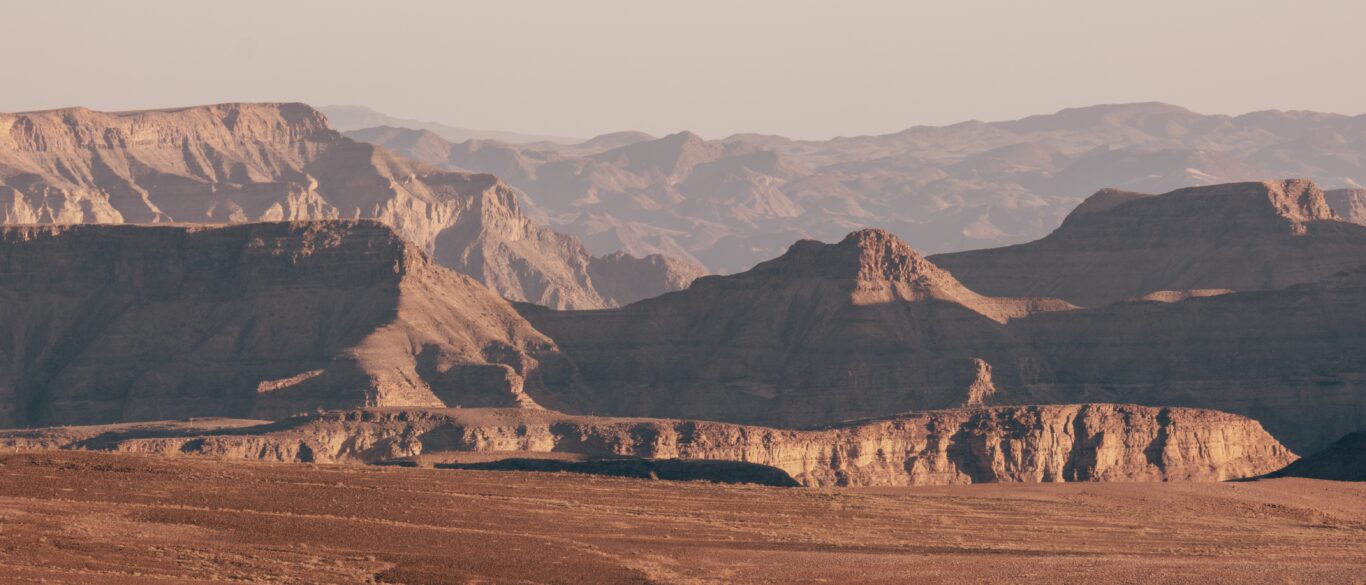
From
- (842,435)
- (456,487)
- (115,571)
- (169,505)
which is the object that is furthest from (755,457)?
(115,571)

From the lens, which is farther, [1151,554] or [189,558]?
[1151,554]

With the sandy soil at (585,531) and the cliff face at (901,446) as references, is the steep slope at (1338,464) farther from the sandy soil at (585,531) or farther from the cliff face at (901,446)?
the sandy soil at (585,531)

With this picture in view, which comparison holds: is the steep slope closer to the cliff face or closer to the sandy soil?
the cliff face

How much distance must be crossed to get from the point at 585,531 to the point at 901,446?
7558cm

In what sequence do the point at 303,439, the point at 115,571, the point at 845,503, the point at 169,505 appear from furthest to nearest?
the point at 303,439 → the point at 845,503 → the point at 169,505 → the point at 115,571

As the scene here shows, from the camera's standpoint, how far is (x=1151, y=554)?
121500 millimetres

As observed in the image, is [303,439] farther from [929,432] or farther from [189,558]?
[189,558]

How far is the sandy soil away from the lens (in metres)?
104

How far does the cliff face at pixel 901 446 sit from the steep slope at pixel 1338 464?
10952 millimetres

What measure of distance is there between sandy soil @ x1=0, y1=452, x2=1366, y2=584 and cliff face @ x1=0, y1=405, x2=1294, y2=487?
1769 inches

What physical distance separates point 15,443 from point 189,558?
95.7m

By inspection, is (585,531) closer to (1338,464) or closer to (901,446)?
(1338,464)

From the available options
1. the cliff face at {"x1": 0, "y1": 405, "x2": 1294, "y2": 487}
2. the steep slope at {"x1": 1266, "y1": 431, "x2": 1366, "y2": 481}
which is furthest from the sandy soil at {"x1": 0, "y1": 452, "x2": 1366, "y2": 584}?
the cliff face at {"x1": 0, "y1": 405, "x2": 1294, "y2": 487}

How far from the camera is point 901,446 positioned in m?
192
